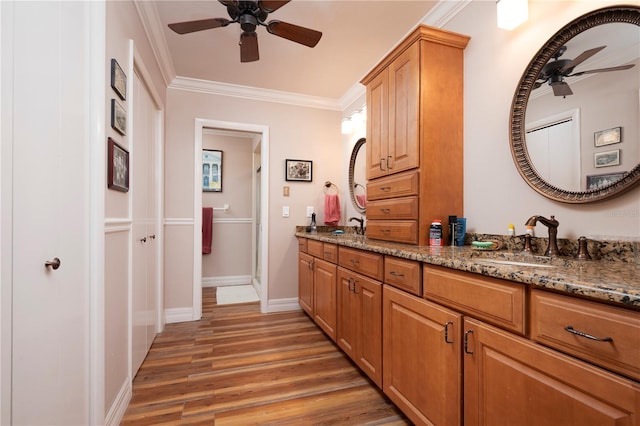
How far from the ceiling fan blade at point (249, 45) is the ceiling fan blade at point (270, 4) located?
199 mm

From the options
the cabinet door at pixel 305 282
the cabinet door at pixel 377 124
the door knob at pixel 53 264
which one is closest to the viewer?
the door knob at pixel 53 264

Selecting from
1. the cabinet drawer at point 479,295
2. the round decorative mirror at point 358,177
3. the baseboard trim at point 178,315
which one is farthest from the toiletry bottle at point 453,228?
the baseboard trim at point 178,315

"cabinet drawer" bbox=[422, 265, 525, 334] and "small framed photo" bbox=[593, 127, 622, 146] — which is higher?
"small framed photo" bbox=[593, 127, 622, 146]

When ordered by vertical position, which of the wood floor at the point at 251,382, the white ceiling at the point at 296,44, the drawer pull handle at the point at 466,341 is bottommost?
the wood floor at the point at 251,382

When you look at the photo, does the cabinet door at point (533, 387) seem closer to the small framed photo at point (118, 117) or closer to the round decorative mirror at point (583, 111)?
the round decorative mirror at point (583, 111)

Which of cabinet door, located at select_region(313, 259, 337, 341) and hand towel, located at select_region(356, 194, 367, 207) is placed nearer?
cabinet door, located at select_region(313, 259, 337, 341)

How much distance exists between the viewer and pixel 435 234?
170 centimetres

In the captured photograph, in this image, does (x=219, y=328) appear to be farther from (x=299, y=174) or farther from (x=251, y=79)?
(x=251, y=79)

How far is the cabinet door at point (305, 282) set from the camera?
110 inches

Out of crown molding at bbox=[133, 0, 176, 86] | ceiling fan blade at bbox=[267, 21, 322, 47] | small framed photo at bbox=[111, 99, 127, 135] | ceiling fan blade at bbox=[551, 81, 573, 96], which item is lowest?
small framed photo at bbox=[111, 99, 127, 135]

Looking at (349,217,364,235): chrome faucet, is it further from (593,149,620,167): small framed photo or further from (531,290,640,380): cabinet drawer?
(531,290,640,380): cabinet drawer

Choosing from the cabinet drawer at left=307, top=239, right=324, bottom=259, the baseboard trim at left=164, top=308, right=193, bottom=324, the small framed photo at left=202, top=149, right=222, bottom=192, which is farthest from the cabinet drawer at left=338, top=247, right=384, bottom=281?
the small framed photo at left=202, top=149, right=222, bottom=192

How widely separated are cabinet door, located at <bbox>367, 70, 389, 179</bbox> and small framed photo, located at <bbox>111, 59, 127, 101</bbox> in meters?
1.64

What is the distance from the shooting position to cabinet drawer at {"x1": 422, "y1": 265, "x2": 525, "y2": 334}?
36.0 inches
